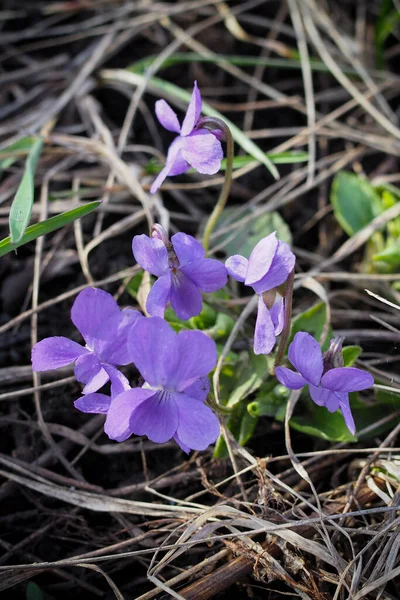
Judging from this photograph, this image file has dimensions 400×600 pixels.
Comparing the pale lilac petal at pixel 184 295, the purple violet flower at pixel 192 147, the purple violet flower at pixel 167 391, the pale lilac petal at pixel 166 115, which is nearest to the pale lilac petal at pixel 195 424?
the purple violet flower at pixel 167 391

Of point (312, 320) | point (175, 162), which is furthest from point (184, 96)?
point (312, 320)

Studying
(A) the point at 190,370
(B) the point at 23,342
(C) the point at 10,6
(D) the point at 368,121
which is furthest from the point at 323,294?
(C) the point at 10,6

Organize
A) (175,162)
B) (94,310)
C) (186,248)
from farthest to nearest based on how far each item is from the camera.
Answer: (175,162)
(186,248)
(94,310)

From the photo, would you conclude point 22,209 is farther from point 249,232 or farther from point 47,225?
point 249,232

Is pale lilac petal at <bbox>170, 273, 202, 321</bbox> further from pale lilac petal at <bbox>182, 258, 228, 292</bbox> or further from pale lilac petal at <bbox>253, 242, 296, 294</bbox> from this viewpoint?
pale lilac petal at <bbox>253, 242, 296, 294</bbox>

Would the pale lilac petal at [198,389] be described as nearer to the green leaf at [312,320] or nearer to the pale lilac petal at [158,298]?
the pale lilac petal at [158,298]

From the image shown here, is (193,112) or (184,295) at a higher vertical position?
(193,112)
